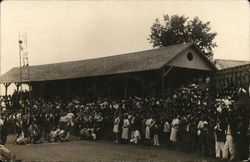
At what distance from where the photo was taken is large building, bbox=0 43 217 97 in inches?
858

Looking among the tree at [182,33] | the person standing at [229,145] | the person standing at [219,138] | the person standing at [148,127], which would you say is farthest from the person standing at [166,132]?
the tree at [182,33]

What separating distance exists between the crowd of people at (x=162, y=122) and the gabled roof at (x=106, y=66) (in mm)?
2047

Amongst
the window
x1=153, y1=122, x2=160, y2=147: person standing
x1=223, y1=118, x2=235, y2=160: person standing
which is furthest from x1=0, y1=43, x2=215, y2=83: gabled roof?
x1=223, y1=118, x2=235, y2=160: person standing

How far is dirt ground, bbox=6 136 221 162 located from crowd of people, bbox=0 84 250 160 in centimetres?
73

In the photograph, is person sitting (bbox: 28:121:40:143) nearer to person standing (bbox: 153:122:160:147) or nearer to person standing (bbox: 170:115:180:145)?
person standing (bbox: 153:122:160:147)

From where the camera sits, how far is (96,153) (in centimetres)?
1448

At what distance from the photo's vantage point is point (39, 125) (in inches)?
810

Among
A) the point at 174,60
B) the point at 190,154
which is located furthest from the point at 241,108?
the point at 174,60

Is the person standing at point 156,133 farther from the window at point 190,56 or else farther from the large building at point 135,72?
the window at point 190,56

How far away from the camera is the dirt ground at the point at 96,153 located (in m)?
13.1

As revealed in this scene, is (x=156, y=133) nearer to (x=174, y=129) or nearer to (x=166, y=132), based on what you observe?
(x=166, y=132)

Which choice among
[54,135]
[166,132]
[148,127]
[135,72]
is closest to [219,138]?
[166,132]

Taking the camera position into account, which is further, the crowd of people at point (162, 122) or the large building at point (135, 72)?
the large building at point (135, 72)

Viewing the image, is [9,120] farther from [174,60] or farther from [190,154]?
[190,154]
